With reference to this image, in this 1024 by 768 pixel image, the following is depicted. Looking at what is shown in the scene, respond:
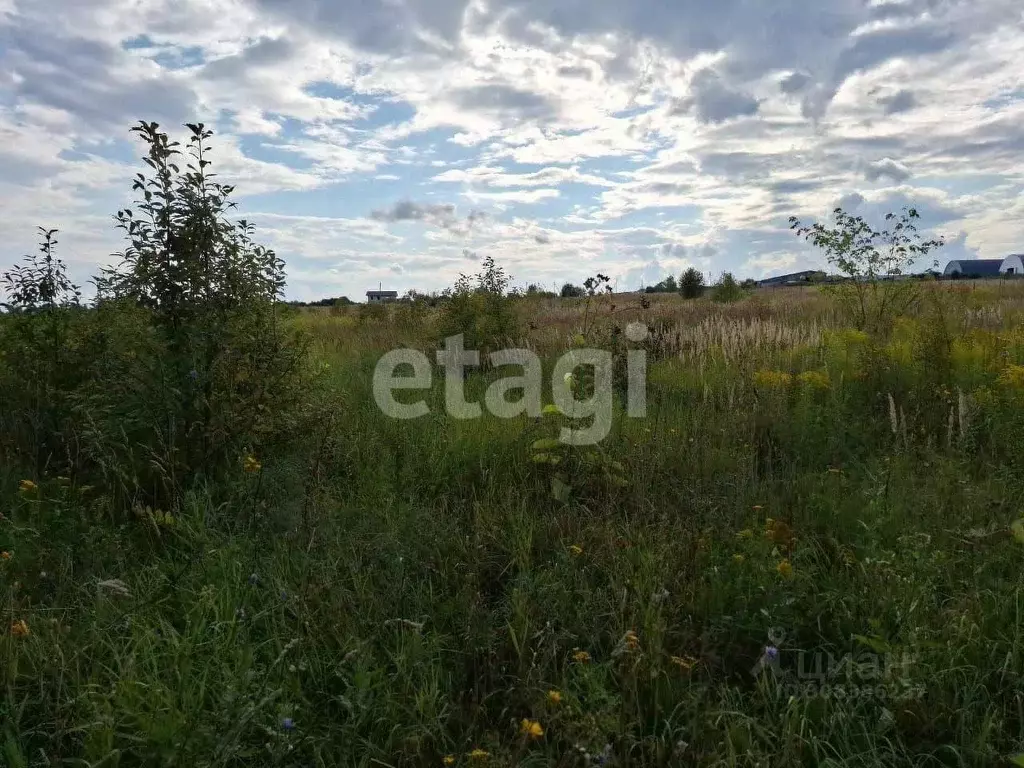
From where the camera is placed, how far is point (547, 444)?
4.26 meters

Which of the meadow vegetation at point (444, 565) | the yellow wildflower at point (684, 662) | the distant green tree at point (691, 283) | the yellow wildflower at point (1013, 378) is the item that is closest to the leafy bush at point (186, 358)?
the meadow vegetation at point (444, 565)

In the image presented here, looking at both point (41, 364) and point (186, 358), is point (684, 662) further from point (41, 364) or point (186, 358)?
point (41, 364)

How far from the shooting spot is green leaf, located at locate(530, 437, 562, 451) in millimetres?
4243

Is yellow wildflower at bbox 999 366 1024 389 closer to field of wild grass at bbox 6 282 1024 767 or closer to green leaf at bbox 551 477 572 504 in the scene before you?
field of wild grass at bbox 6 282 1024 767

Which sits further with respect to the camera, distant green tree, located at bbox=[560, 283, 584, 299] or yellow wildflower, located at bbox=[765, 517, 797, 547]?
distant green tree, located at bbox=[560, 283, 584, 299]

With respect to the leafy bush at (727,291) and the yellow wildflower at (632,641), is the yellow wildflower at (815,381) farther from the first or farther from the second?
the leafy bush at (727,291)

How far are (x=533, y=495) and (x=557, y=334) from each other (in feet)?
22.2

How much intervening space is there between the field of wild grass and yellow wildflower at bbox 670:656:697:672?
0.05 feet

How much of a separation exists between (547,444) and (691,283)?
2871 cm

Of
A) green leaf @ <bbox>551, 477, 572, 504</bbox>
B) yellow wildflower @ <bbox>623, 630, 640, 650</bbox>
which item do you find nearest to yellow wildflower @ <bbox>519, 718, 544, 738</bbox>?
yellow wildflower @ <bbox>623, 630, 640, 650</bbox>

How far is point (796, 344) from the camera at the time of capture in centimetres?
816

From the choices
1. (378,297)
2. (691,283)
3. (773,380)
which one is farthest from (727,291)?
(773,380)

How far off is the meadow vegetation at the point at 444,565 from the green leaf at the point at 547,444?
0.14 ft

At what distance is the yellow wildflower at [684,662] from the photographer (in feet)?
7.73
